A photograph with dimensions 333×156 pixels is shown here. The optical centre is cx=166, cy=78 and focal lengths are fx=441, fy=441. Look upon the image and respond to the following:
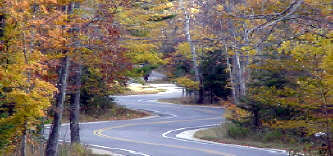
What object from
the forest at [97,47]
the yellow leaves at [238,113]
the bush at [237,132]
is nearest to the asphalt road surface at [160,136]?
the bush at [237,132]

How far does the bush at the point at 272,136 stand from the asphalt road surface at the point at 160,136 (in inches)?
85.6

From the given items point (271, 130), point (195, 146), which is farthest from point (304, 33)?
point (271, 130)

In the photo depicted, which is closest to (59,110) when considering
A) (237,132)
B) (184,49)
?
(237,132)

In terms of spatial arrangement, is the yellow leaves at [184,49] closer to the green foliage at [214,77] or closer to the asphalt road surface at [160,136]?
the green foliage at [214,77]

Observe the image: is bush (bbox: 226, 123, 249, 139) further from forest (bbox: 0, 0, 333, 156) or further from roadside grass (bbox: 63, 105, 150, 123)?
roadside grass (bbox: 63, 105, 150, 123)

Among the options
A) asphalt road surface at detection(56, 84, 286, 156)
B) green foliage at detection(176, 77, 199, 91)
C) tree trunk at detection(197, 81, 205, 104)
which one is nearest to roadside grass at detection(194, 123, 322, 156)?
asphalt road surface at detection(56, 84, 286, 156)

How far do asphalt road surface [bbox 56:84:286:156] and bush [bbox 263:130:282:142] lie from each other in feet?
7.13

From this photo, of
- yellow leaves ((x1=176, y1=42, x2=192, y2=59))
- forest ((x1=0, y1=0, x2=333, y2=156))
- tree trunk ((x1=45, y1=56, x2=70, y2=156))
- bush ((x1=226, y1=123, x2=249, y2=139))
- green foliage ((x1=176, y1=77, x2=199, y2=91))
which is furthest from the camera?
green foliage ((x1=176, y1=77, x2=199, y2=91))

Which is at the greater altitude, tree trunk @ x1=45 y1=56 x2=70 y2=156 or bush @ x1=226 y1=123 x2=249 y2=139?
tree trunk @ x1=45 y1=56 x2=70 y2=156

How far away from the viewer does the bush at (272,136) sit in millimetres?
18734

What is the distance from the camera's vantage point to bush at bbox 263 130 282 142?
18.7 meters

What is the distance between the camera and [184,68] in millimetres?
47469

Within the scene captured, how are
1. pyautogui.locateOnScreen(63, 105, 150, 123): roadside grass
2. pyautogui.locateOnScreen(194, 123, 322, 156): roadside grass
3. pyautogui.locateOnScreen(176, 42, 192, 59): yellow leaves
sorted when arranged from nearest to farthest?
pyautogui.locateOnScreen(194, 123, 322, 156): roadside grass, pyautogui.locateOnScreen(63, 105, 150, 123): roadside grass, pyautogui.locateOnScreen(176, 42, 192, 59): yellow leaves

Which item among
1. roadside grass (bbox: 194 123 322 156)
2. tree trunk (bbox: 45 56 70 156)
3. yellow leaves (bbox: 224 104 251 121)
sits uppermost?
tree trunk (bbox: 45 56 70 156)
